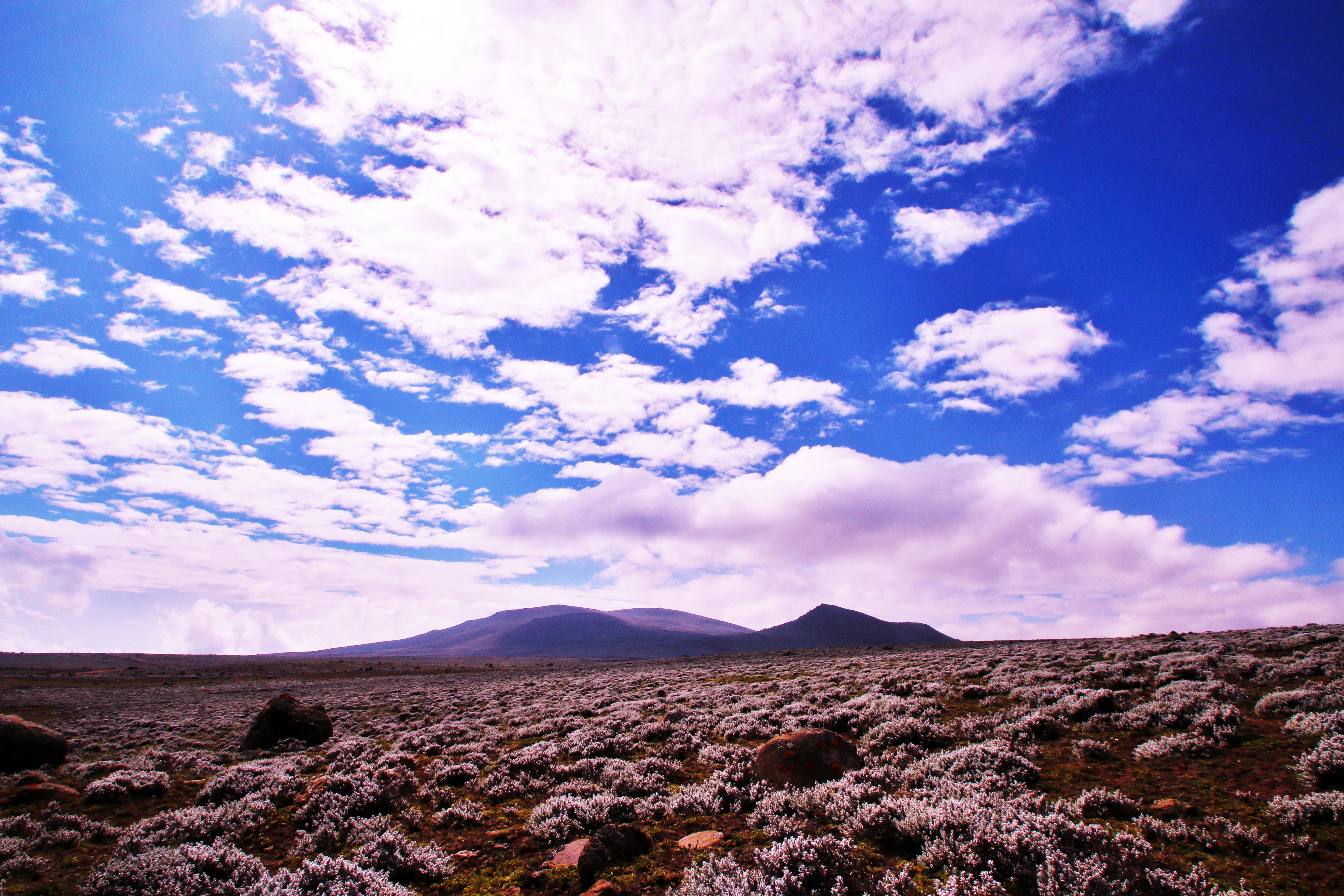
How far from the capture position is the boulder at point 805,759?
9.98 metres

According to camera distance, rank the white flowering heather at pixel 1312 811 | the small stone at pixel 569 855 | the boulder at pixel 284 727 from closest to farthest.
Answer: the white flowering heather at pixel 1312 811, the small stone at pixel 569 855, the boulder at pixel 284 727

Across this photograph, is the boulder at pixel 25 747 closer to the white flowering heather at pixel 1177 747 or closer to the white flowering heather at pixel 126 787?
the white flowering heather at pixel 126 787

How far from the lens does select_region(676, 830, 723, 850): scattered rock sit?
8062 mm

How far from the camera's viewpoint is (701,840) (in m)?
8.24

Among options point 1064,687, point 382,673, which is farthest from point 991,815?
point 382,673

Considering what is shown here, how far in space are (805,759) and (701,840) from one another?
2.89m

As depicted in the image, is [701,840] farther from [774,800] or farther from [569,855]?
[569,855]

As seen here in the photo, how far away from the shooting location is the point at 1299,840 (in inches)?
247

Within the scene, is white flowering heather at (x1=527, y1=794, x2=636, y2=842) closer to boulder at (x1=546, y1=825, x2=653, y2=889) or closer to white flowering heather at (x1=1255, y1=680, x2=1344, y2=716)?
boulder at (x1=546, y1=825, x2=653, y2=889)

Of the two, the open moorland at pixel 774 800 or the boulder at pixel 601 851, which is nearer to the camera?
the open moorland at pixel 774 800

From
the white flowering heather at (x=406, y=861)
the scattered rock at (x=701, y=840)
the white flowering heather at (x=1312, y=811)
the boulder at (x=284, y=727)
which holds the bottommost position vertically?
the boulder at (x=284, y=727)

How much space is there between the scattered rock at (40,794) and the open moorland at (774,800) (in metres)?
0.07

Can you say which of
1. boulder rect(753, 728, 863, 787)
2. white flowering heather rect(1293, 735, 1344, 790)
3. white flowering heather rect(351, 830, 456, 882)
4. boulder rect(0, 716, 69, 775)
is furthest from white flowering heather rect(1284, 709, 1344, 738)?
boulder rect(0, 716, 69, 775)

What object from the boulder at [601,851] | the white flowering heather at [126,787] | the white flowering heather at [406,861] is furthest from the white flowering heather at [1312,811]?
the white flowering heather at [126,787]
